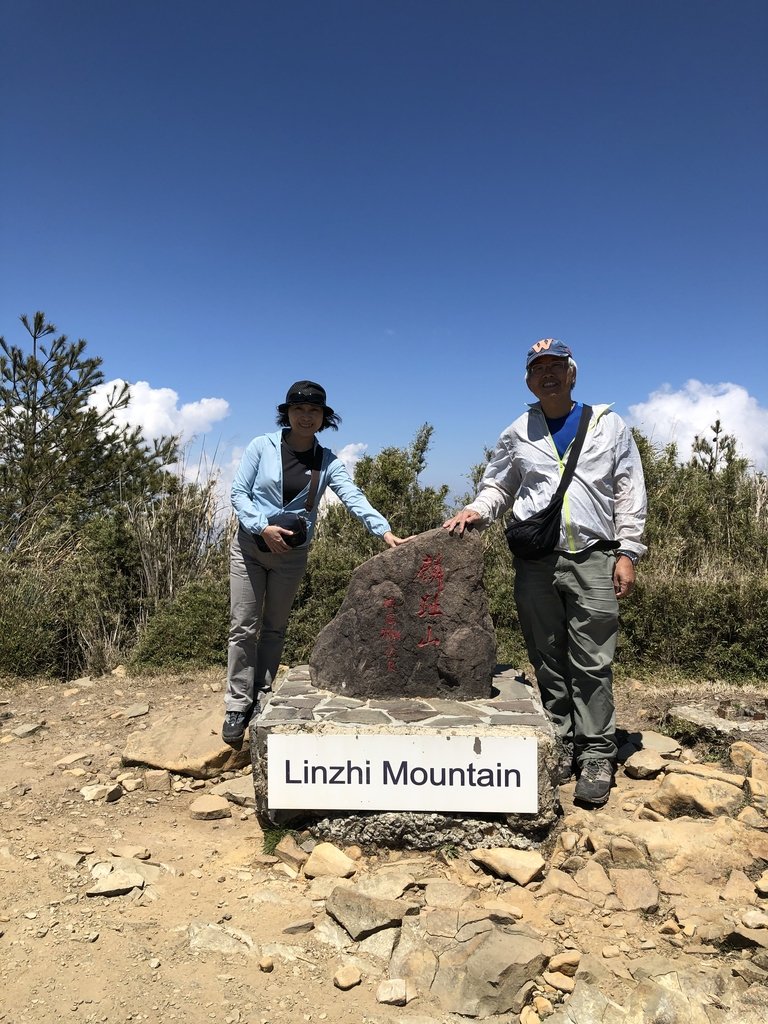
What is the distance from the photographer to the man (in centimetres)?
395

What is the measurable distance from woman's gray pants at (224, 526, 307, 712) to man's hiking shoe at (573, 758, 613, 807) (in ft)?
6.68

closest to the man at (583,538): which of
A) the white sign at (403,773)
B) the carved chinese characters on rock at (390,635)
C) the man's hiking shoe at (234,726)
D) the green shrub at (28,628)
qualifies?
the white sign at (403,773)

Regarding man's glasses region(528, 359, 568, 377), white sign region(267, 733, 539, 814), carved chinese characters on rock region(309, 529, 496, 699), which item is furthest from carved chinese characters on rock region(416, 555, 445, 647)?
man's glasses region(528, 359, 568, 377)

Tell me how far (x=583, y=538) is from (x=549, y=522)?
0.68 ft

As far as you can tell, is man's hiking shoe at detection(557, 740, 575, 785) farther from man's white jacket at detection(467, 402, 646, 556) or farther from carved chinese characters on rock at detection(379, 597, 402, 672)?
man's white jacket at detection(467, 402, 646, 556)

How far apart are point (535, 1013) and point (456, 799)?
116cm

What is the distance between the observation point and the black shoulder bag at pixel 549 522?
394 cm

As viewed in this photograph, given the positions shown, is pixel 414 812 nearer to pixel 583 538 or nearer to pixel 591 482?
pixel 583 538

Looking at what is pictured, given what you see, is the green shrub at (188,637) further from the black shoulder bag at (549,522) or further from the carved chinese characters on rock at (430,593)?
the black shoulder bag at (549,522)

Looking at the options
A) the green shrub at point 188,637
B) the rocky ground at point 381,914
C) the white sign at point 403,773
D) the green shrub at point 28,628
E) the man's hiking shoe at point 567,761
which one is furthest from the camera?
the green shrub at point 188,637

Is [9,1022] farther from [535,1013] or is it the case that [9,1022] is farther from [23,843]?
[535,1013]

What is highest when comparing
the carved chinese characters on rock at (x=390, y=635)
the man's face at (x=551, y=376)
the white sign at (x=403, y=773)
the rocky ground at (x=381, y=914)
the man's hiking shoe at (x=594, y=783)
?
the man's face at (x=551, y=376)

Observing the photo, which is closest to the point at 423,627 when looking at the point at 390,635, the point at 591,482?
the point at 390,635

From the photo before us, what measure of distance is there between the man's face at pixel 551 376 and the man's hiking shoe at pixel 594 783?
83.3 inches
